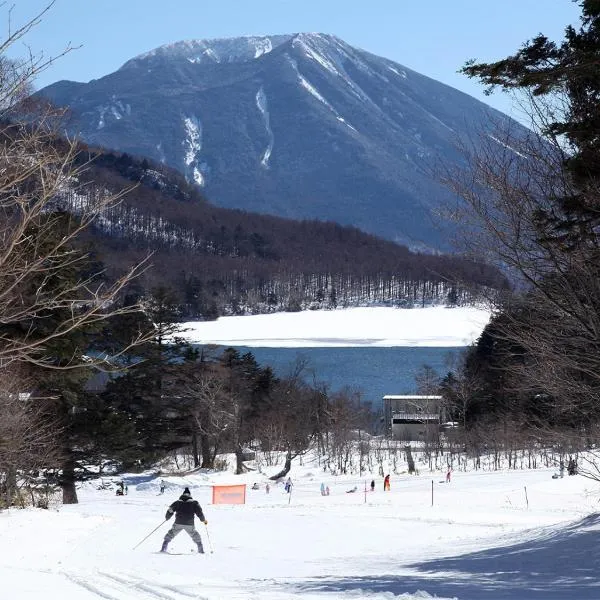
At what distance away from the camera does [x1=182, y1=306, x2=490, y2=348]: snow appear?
12481 centimetres

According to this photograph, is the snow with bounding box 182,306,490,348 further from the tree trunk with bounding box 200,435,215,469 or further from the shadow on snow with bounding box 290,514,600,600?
the shadow on snow with bounding box 290,514,600,600

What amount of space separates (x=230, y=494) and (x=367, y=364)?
233ft

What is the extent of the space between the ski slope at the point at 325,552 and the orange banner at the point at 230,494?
181 centimetres

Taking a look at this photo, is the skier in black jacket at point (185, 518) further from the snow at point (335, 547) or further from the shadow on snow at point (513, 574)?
the shadow on snow at point (513, 574)

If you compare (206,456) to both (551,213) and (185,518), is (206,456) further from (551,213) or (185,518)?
(551,213)

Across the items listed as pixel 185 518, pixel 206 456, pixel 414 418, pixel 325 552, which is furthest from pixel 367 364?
pixel 185 518

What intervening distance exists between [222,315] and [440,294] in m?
40.7

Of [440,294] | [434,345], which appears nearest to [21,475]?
[434,345]

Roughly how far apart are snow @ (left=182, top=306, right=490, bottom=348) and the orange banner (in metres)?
80.8

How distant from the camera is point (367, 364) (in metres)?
99.9

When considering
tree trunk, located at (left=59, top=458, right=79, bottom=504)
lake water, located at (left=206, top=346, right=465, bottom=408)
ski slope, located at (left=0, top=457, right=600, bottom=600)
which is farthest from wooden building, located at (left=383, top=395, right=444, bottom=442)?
tree trunk, located at (left=59, top=458, right=79, bottom=504)

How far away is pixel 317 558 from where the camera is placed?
14.4 metres

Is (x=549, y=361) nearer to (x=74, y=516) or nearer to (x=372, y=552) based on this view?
(x=372, y=552)

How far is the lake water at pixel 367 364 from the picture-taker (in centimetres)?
7932
